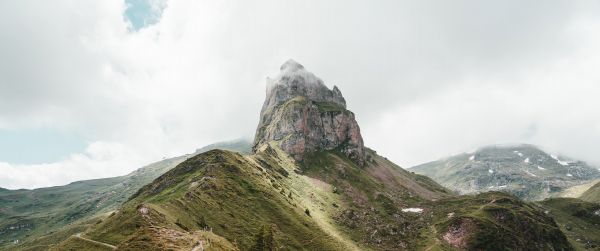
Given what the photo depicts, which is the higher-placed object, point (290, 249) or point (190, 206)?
point (190, 206)

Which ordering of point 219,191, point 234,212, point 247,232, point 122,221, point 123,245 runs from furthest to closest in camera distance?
point 219,191 < point 234,212 < point 247,232 < point 122,221 < point 123,245

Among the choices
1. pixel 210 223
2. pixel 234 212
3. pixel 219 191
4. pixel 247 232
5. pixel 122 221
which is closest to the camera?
pixel 122 221

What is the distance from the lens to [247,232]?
552 ft

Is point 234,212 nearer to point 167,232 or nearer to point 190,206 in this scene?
point 190,206

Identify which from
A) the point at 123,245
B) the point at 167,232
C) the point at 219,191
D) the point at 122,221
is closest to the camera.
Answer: the point at 123,245

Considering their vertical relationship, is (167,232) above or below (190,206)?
below

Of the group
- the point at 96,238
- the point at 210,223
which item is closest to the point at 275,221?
the point at 210,223

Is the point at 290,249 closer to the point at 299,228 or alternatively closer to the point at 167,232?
the point at 299,228

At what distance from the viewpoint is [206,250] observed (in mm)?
85500

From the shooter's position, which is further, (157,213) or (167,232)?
(157,213)

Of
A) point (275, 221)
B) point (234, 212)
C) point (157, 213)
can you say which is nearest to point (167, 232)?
point (157, 213)

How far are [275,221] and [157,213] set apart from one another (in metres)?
75.8

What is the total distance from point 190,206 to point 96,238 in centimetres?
4986

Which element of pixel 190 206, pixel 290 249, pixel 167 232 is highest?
pixel 190 206
